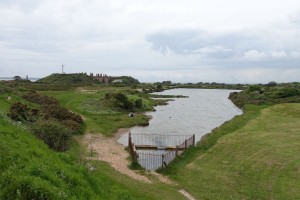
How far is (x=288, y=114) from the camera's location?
190 ft

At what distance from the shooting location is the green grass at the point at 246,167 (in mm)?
23234

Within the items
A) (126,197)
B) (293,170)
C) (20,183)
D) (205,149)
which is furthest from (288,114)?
(20,183)

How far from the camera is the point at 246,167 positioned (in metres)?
28.5

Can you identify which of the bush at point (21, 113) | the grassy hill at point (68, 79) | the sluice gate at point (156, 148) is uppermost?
the grassy hill at point (68, 79)

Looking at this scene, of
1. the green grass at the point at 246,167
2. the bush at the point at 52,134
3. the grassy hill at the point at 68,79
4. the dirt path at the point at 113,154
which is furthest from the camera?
the grassy hill at the point at 68,79

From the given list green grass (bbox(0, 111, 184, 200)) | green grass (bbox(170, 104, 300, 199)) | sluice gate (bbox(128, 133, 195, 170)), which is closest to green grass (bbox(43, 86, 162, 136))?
sluice gate (bbox(128, 133, 195, 170))

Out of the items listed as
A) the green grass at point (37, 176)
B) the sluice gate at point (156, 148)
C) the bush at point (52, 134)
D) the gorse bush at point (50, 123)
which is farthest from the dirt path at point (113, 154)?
the green grass at point (37, 176)

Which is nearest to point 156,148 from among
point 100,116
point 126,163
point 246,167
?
point 126,163

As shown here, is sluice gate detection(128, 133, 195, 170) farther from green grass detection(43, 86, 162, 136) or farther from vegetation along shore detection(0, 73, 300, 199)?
green grass detection(43, 86, 162, 136)

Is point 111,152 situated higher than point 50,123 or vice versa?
point 50,123

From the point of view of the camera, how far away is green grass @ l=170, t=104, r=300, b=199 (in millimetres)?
23234


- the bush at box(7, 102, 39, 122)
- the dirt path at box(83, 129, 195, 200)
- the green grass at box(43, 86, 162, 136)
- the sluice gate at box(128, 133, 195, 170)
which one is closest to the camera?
the dirt path at box(83, 129, 195, 200)

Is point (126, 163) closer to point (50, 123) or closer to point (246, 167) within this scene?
point (50, 123)

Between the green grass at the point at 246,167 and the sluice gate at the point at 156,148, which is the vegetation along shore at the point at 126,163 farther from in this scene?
the sluice gate at the point at 156,148
